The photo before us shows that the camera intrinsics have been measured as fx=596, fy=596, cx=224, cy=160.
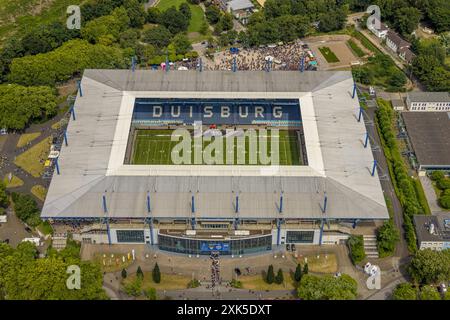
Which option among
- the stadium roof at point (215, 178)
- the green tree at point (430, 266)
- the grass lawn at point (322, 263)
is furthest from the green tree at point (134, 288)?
the green tree at point (430, 266)

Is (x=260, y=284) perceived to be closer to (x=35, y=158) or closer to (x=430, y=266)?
(x=430, y=266)

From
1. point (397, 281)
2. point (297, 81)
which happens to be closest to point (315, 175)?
point (397, 281)

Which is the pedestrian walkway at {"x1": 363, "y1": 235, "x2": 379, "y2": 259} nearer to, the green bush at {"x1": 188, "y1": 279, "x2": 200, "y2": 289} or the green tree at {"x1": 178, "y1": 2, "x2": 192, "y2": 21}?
the green bush at {"x1": 188, "y1": 279, "x2": 200, "y2": 289}

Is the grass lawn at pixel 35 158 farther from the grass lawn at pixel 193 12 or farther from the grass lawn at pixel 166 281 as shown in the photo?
the grass lawn at pixel 193 12

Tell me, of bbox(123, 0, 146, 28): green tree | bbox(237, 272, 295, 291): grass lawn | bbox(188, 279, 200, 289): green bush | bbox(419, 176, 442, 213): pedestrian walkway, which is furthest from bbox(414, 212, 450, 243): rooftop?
bbox(123, 0, 146, 28): green tree

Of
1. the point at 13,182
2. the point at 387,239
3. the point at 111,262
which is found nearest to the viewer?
the point at 111,262

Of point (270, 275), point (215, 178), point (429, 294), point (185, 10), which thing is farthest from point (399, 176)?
point (185, 10)
